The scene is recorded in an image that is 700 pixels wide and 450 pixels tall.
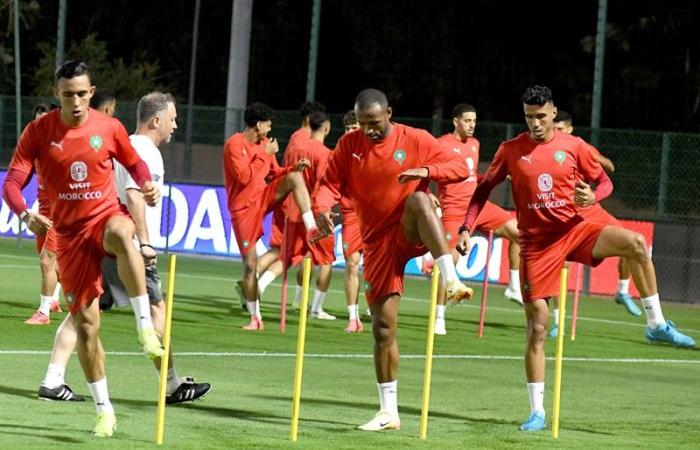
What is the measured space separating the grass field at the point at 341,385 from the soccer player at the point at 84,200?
0.76 m

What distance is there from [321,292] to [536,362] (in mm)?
8214

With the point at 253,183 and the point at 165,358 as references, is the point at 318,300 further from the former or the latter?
the point at 165,358

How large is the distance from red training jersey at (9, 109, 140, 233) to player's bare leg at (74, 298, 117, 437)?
562 mm

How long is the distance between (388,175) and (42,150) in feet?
7.91

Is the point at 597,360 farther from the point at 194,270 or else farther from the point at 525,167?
the point at 194,270

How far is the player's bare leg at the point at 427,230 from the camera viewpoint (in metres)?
A: 11.8

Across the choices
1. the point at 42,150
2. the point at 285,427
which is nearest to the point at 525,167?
the point at 285,427

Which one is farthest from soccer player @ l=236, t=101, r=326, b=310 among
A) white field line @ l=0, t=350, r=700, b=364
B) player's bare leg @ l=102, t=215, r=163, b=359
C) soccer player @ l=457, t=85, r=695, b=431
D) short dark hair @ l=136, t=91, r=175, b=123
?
player's bare leg @ l=102, t=215, r=163, b=359

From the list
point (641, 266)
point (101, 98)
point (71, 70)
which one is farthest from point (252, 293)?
point (71, 70)

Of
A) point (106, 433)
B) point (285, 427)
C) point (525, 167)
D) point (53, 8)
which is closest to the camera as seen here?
point (106, 433)

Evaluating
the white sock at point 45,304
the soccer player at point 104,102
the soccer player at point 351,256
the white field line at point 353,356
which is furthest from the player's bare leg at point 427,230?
the white sock at point 45,304

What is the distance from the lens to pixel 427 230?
1177 cm

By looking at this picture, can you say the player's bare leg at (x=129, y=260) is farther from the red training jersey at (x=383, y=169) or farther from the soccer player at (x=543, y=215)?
the soccer player at (x=543, y=215)

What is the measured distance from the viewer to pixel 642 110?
45.5 metres
